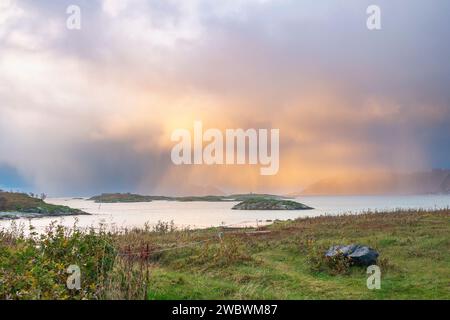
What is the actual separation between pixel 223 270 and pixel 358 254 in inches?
209

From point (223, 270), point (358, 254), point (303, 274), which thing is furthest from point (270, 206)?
point (303, 274)

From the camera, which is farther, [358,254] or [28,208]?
[28,208]

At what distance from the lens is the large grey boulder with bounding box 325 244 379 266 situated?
645 inches

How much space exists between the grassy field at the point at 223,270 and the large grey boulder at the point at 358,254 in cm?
30

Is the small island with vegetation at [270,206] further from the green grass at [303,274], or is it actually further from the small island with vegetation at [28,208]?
the green grass at [303,274]

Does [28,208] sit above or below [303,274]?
above

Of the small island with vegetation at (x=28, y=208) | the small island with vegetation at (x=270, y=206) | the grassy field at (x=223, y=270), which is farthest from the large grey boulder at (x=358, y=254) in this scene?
the small island with vegetation at (x=270, y=206)

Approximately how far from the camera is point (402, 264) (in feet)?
56.7

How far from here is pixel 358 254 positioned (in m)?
16.5

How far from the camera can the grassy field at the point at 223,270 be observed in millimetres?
10039

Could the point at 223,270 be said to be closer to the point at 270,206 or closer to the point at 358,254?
the point at 358,254

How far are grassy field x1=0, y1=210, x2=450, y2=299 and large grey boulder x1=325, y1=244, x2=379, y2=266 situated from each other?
11.9 inches

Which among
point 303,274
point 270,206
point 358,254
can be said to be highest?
point 270,206
